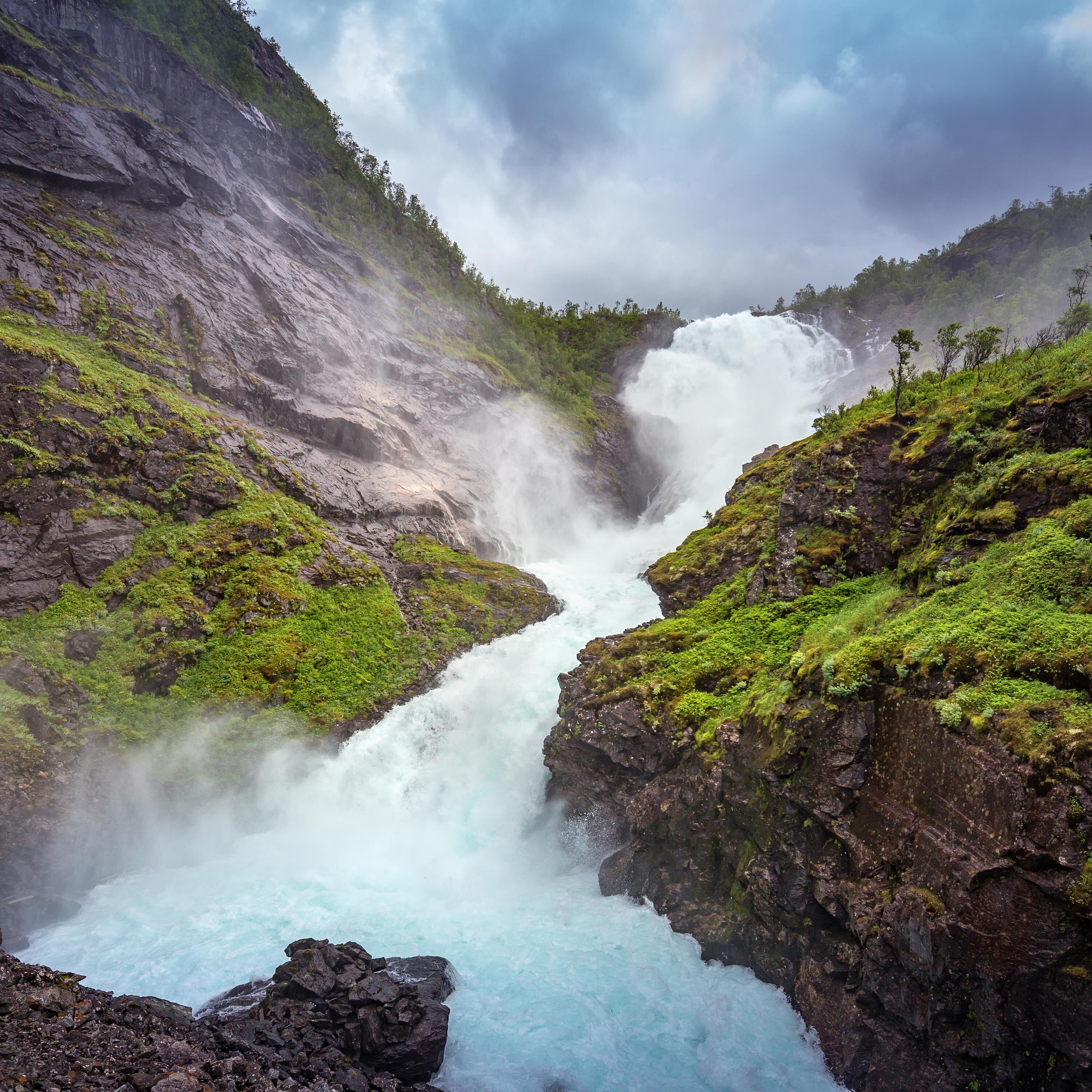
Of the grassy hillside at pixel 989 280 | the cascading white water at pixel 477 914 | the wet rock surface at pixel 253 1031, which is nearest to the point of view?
the wet rock surface at pixel 253 1031

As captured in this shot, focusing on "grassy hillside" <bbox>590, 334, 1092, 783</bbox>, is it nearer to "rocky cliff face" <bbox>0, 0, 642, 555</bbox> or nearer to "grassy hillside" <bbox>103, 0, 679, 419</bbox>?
"rocky cliff face" <bbox>0, 0, 642, 555</bbox>

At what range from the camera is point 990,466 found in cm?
1063

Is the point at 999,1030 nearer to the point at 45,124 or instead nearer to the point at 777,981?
the point at 777,981

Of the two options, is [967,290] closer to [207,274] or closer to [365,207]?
[365,207]

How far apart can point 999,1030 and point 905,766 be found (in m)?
2.97

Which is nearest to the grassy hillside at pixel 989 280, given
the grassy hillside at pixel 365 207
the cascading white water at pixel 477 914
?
the grassy hillside at pixel 365 207

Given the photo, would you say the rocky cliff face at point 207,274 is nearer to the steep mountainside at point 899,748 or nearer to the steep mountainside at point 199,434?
the steep mountainside at point 199,434

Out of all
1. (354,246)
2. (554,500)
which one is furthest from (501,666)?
(354,246)

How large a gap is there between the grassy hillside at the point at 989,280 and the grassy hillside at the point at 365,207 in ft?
90.9

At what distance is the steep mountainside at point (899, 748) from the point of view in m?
6.39

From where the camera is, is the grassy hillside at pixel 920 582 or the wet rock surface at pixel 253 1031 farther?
the grassy hillside at pixel 920 582

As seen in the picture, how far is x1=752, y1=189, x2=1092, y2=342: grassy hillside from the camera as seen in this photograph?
46594mm

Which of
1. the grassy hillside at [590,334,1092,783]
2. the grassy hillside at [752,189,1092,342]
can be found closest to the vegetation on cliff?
the grassy hillside at [590,334,1092,783]

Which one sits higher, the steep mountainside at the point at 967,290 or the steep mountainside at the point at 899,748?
the steep mountainside at the point at 967,290
